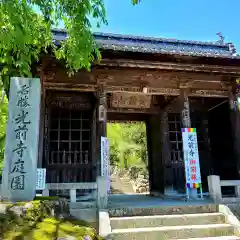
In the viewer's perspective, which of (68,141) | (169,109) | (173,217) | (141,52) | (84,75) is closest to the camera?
(173,217)

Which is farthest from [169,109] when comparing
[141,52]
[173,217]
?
[173,217]

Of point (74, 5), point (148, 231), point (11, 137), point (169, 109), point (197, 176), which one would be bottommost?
point (148, 231)

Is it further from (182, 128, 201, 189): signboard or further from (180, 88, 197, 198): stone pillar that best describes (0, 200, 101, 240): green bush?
(180, 88, 197, 198): stone pillar

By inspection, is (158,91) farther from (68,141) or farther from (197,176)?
(68,141)

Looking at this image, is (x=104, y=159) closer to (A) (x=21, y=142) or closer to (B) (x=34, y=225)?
(A) (x=21, y=142)

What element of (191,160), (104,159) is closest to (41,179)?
(104,159)

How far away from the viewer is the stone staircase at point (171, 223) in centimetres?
517

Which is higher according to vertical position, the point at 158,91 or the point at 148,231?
the point at 158,91

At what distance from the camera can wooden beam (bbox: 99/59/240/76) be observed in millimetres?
7871

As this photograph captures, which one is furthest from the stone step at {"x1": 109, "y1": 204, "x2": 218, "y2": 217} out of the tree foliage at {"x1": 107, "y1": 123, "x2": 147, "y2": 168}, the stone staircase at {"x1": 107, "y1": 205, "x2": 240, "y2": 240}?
the tree foliage at {"x1": 107, "y1": 123, "x2": 147, "y2": 168}

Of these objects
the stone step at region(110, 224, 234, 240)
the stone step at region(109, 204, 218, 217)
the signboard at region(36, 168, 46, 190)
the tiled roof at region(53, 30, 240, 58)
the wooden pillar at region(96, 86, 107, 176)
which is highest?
the tiled roof at region(53, 30, 240, 58)

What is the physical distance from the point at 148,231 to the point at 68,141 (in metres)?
4.91

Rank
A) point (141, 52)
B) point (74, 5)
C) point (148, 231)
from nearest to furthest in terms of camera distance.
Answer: point (74, 5) < point (148, 231) < point (141, 52)

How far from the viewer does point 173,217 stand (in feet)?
19.0
